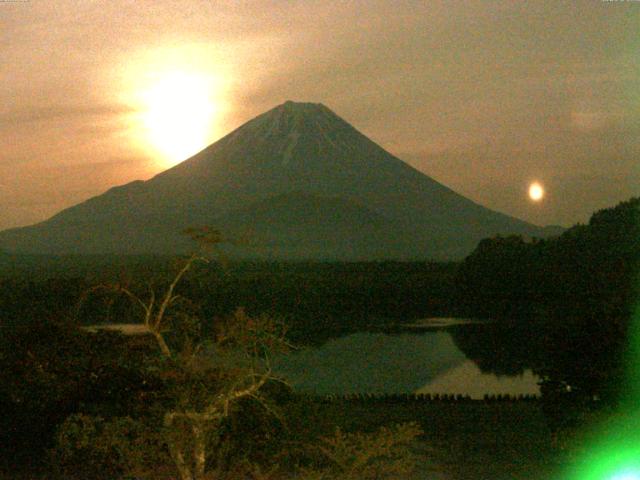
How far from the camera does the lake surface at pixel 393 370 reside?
20.7 metres

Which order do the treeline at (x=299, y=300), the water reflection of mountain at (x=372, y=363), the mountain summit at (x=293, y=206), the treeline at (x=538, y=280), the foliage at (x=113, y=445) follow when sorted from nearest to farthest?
the foliage at (x=113, y=445)
the water reflection of mountain at (x=372, y=363)
the treeline at (x=538, y=280)
the treeline at (x=299, y=300)
the mountain summit at (x=293, y=206)

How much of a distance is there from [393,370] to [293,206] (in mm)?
109403

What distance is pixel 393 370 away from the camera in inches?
961

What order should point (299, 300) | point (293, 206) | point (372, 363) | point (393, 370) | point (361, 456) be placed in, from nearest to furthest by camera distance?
1. point (361, 456)
2. point (393, 370)
3. point (372, 363)
4. point (299, 300)
5. point (293, 206)

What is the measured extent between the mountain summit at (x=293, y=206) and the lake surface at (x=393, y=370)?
284ft

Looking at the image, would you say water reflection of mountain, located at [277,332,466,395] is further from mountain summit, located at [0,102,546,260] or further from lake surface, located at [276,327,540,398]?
mountain summit, located at [0,102,546,260]

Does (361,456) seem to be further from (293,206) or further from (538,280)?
(293,206)

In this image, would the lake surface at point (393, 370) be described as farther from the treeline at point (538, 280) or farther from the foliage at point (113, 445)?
the foliage at point (113, 445)

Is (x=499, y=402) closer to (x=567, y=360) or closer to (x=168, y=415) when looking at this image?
(x=567, y=360)

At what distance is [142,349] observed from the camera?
9711 mm

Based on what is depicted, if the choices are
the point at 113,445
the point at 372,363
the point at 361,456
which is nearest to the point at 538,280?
the point at 372,363

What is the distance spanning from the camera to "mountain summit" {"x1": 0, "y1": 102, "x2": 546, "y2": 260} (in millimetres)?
125188

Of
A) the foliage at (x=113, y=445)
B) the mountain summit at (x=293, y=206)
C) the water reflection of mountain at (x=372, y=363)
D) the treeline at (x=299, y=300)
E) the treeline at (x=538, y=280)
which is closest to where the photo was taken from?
the foliage at (x=113, y=445)

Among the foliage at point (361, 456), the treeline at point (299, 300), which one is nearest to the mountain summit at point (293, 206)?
the treeline at point (299, 300)
